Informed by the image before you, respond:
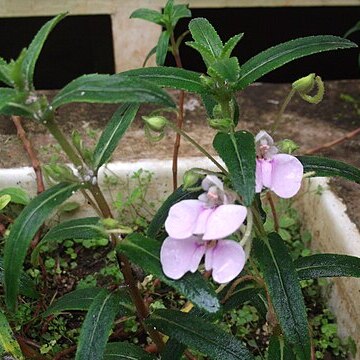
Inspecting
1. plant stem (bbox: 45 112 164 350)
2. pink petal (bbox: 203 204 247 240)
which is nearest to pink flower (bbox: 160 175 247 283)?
pink petal (bbox: 203 204 247 240)

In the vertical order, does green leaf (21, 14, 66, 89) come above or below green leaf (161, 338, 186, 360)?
above

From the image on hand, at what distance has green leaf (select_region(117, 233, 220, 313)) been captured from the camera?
801 millimetres

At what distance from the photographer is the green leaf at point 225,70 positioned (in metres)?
0.84

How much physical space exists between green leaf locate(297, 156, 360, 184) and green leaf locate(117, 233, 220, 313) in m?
0.27

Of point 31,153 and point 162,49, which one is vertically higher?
point 162,49

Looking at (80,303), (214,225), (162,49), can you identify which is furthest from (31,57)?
(162,49)

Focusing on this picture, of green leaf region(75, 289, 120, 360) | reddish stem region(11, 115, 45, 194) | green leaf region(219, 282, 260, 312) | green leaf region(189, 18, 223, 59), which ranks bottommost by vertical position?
green leaf region(75, 289, 120, 360)

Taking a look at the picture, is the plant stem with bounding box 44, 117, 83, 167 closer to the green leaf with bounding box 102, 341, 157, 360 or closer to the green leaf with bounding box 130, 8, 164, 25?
the green leaf with bounding box 102, 341, 157, 360

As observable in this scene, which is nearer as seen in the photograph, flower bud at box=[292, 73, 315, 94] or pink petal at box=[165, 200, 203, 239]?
pink petal at box=[165, 200, 203, 239]

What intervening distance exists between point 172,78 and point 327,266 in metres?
0.37

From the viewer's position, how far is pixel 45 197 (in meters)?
0.82

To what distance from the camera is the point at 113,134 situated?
932 millimetres

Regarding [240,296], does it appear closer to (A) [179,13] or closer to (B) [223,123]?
(B) [223,123]

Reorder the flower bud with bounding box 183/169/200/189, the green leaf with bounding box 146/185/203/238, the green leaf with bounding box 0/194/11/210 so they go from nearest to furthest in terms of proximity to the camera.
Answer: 1. the flower bud with bounding box 183/169/200/189
2. the green leaf with bounding box 146/185/203/238
3. the green leaf with bounding box 0/194/11/210
